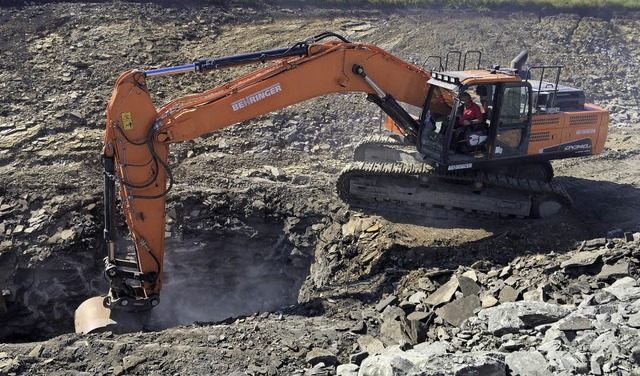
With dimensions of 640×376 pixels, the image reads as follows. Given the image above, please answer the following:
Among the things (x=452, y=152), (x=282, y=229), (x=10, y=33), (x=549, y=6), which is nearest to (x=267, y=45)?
(x=10, y=33)

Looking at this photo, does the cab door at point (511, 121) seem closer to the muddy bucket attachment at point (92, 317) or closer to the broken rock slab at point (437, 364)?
the broken rock slab at point (437, 364)

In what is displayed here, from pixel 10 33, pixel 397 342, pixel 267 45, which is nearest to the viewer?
pixel 397 342

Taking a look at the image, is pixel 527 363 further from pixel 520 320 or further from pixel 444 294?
pixel 444 294

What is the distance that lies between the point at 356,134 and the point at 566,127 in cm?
475

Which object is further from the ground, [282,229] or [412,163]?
[412,163]

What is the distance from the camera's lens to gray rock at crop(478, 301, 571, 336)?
603 cm

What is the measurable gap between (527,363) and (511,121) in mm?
4818

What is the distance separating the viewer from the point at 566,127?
982 centimetres

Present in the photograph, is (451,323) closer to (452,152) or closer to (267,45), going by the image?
(452,152)

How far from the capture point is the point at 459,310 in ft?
22.9

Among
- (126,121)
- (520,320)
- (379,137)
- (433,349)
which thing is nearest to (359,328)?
(433,349)

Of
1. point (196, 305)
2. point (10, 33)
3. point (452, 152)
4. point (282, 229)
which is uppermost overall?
point (10, 33)

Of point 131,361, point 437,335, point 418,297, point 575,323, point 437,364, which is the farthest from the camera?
point 418,297

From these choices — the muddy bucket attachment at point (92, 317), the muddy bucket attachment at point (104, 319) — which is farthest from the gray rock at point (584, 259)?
the muddy bucket attachment at point (92, 317)
